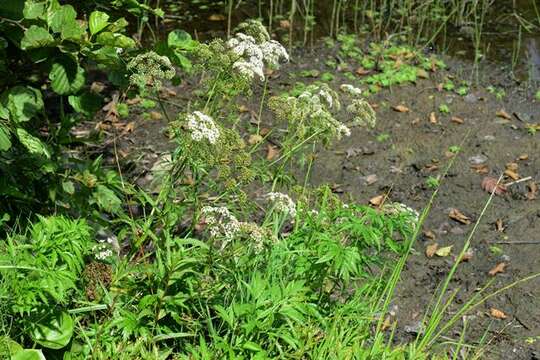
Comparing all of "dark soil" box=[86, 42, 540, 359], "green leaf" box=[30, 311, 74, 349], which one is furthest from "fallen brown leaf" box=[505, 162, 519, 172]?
"green leaf" box=[30, 311, 74, 349]

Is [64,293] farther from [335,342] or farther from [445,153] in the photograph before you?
[445,153]

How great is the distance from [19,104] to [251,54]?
0.97 meters

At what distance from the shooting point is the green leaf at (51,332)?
3000 mm

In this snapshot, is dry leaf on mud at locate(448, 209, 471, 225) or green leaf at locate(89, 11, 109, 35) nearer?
green leaf at locate(89, 11, 109, 35)

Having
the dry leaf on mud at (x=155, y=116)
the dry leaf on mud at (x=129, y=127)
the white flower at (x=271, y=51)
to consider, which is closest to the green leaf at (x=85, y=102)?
the white flower at (x=271, y=51)

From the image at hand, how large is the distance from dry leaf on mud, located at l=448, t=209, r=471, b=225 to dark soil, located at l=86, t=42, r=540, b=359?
0.10ft

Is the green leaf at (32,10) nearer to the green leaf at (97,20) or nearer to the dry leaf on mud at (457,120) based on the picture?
the green leaf at (97,20)

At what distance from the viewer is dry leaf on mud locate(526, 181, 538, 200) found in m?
4.97

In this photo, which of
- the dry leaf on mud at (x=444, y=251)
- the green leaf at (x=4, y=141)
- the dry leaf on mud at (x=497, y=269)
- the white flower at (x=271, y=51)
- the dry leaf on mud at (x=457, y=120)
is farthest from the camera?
the dry leaf on mud at (x=457, y=120)

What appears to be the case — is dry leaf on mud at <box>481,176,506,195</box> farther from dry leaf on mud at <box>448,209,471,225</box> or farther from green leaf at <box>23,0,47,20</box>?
green leaf at <box>23,0,47,20</box>

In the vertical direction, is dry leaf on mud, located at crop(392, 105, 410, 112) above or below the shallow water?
below

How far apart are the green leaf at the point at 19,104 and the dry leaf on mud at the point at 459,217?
101 inches

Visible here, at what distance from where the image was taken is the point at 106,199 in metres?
3.72

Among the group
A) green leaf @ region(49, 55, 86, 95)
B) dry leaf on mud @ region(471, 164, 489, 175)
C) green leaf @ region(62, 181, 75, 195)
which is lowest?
dry leaf on mud @ region(471, 164, 489, 175)
